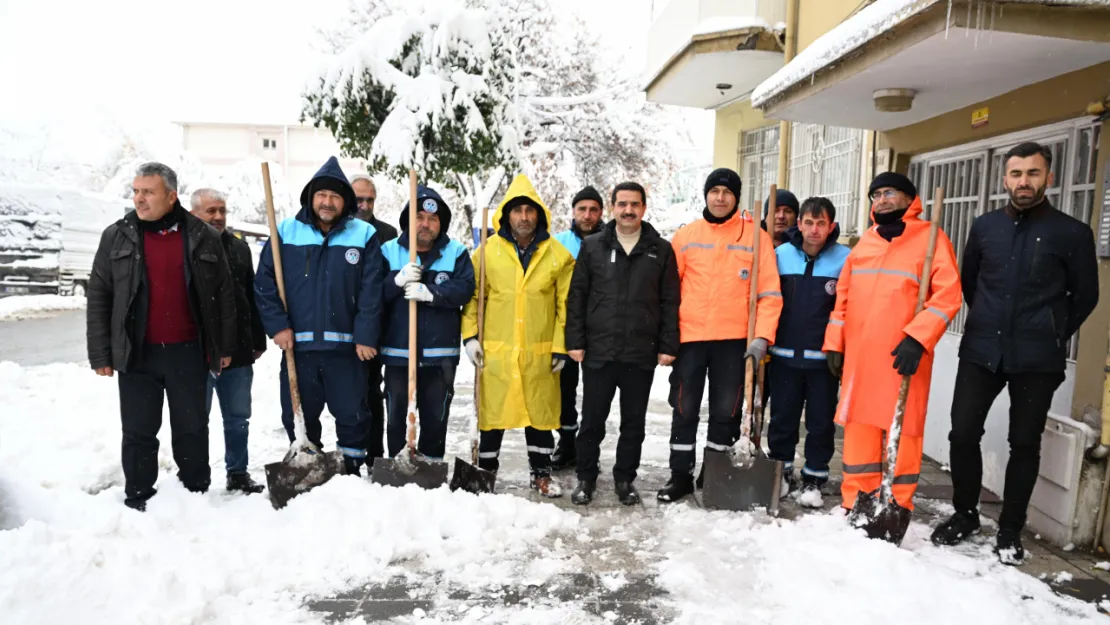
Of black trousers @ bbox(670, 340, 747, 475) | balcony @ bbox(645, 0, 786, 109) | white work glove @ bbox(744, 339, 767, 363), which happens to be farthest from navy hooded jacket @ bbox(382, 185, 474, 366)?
balcony @ bbox(645, 0, 786, 109)

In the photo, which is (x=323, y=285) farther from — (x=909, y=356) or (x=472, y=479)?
(x=909, y=356)

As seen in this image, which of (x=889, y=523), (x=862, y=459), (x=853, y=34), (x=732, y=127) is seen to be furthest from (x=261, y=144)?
(x=889, y=523)

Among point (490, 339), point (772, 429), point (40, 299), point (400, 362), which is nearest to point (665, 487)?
point (772, 429)

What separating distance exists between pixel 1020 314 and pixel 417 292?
3150 millimetres

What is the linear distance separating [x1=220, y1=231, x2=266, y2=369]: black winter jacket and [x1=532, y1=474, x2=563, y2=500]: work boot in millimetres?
1937

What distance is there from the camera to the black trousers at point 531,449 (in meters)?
4.59

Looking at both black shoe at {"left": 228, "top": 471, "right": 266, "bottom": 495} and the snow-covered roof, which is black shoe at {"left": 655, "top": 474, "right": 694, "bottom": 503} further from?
the snow-covered roof

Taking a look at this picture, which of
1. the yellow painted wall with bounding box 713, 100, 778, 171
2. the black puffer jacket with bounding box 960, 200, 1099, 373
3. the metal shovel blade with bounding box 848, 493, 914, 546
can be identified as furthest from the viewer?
the yellow painted wall with bounding box 713, 100, 778, 171

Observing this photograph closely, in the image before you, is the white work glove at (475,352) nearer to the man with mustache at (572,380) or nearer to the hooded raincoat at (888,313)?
the man with mustache at (572,380)

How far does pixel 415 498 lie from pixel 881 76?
3.84 meters

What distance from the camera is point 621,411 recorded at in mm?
4496

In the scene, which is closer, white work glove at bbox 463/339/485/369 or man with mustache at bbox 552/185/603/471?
white work glove at bbox 463/339/485/369

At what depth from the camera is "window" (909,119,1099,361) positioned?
446cm

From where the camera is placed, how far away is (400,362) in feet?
14.3
